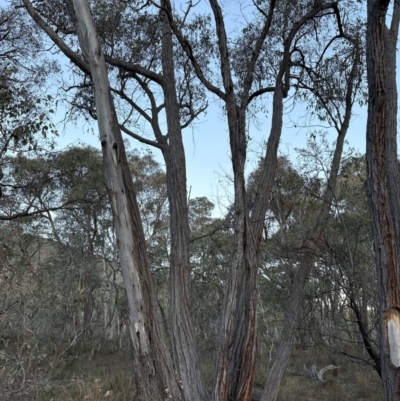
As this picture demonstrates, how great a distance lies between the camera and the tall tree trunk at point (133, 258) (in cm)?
340

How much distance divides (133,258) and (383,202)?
6.27 ft

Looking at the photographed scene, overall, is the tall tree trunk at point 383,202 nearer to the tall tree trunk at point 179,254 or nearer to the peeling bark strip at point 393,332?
the peeling bark strip at point 393,332

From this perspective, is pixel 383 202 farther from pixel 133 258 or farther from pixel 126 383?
pixel 126 383

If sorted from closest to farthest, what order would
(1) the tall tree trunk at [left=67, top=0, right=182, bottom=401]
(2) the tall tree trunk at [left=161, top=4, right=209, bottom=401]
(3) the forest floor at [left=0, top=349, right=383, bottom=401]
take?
(1) the tall tree trunk at [left=67, top=0, right=182, bottom=401] < (2) the tall tree trunk at [left=161, top=4, right=209, bottom=401] < (3) the forest floor at [left=0, top=349, right=383, bottom=401]

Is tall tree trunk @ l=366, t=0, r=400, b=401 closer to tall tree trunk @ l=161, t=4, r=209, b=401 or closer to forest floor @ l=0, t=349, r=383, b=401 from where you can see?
tall tree trunk @ l=161, t=4, r=209, b=401

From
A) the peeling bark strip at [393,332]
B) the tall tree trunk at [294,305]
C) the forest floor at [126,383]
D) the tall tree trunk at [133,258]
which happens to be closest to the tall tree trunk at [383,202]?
the peeling bark strip at [393,332]

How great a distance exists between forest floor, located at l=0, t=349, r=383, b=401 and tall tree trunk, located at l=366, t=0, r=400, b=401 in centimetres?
235

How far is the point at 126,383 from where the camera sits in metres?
6.14

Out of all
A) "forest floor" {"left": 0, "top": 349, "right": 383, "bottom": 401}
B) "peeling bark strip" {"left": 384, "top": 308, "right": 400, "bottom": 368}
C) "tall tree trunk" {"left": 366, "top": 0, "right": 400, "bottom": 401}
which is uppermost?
"tall tree trunk" {"left": 366, "top": 0, "right": 400, "bottom": 401}

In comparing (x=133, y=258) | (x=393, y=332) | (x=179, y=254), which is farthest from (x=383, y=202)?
(x=179, y=254)

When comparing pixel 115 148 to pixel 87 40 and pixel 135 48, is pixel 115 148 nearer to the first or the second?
pixel 87 40

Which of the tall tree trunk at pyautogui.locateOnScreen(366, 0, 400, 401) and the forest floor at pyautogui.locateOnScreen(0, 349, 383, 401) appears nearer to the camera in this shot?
the tall tree trunk at pyautogui.locateOnScreen(366, 0, 400, 401)

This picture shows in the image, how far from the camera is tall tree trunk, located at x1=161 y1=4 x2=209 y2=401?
4141 mm

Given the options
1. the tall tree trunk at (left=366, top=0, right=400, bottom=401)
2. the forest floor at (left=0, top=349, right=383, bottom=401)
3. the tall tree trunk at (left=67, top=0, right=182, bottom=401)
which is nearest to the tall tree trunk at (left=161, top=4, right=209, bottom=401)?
the tall tree trunk at (left=67, top=0, right=182, bottom=401)
